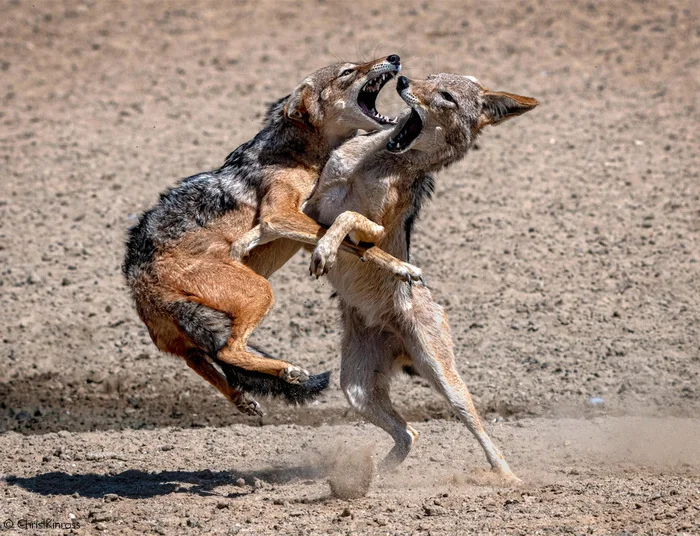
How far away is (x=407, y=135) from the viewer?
8.17 metres

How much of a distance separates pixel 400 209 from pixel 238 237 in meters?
1.34

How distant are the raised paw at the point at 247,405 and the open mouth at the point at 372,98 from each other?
2.49m

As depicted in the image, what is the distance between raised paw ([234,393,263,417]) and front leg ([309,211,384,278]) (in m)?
1.18

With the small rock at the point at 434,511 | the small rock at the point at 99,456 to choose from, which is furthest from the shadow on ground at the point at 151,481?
the small rock at the point at 434,511

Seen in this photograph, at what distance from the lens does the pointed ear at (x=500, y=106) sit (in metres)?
8.22

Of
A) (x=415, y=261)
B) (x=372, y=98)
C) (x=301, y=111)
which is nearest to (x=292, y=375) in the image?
(x=301, y=111)

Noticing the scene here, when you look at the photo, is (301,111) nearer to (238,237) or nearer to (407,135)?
(407,135)

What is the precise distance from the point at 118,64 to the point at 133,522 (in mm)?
11141

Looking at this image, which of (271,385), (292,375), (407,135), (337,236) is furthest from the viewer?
(407,135)

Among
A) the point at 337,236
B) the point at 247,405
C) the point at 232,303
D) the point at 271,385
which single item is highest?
the point at 337,236

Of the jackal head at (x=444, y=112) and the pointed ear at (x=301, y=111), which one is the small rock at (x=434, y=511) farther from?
the pointed ear at (x=301, y=111)

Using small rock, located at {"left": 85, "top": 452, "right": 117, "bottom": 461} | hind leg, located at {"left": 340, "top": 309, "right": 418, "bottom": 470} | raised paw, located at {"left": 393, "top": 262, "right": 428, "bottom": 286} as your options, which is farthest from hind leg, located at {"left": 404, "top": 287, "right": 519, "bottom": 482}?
small rock, located at {"left": 85, "top": 452, "right": 117, "bottom": 461}

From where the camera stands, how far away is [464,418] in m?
7.96

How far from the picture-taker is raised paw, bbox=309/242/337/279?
290 inches
